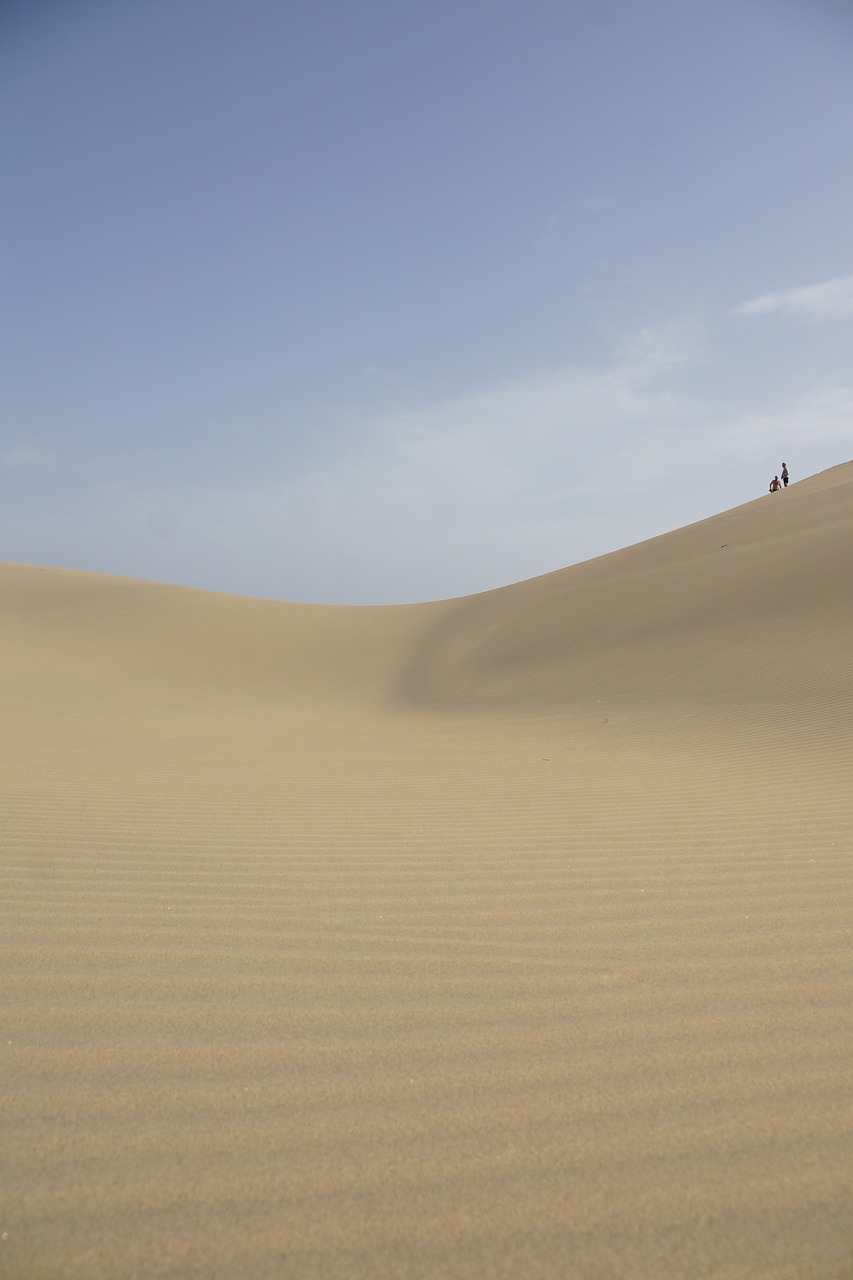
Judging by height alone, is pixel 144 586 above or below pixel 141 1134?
above

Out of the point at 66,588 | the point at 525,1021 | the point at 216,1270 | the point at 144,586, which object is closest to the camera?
the point at 216,1270

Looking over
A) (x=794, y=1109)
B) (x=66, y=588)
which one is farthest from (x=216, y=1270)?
(x=66, y=588)

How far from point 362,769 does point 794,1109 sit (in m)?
5.85

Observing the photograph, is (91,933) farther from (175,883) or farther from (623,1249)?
(623,1249)

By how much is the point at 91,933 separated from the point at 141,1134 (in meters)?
1.34

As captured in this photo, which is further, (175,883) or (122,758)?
(122,758)

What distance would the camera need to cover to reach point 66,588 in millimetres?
25969

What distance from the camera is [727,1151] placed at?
1881mm

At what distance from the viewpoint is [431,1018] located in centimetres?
250

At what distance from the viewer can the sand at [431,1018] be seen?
168cm

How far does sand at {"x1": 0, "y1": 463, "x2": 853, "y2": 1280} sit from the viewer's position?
66.1 inches

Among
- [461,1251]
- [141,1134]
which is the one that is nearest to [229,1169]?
[141,1134]

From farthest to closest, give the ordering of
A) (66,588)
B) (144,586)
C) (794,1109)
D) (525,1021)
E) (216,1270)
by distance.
Answer: (144,586) < (66,588) < (525,1021) < (794,1109) < (216,1270)

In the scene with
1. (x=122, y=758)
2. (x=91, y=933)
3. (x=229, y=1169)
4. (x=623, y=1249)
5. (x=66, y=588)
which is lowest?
(x=623, y=1249)
